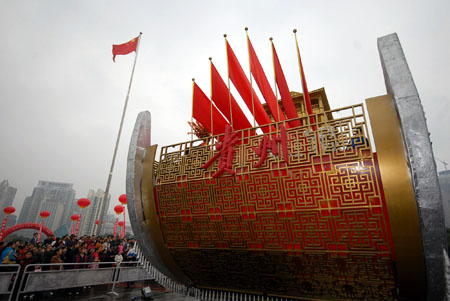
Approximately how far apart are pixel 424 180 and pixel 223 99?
15.6 feet

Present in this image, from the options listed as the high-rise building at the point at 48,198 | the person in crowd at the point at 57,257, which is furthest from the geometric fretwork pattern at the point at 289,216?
the high-rise building at the point at 48,198

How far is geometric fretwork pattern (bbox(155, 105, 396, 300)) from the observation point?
10.2 feet

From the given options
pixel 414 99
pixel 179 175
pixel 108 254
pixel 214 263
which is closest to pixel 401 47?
pixel 414 99

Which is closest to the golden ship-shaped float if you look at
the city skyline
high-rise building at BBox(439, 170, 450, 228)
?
high-rise building at BBox(439, 170, 450, 228)

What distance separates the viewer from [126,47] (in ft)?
37.7

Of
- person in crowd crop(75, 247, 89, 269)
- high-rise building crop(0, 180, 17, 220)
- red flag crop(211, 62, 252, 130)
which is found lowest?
person in crowd crop(75, 247, 89, 269)

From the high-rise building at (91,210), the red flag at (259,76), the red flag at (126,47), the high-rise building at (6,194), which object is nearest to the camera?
the red flag at (259,76)

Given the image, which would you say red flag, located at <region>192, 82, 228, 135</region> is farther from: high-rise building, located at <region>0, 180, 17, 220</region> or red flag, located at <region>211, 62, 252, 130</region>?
high-rise building, located at <region>0, 180, 17, 220</region>

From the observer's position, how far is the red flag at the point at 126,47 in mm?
11241

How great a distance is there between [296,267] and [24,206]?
55.7 m

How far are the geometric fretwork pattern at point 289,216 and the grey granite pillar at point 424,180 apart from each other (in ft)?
1.29

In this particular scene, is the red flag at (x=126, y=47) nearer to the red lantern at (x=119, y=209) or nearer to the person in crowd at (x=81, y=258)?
the red lantern at (x=119, y=209)

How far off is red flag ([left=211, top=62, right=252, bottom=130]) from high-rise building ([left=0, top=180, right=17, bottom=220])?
3947cm

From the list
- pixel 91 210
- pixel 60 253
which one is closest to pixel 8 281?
pixel 60 253
